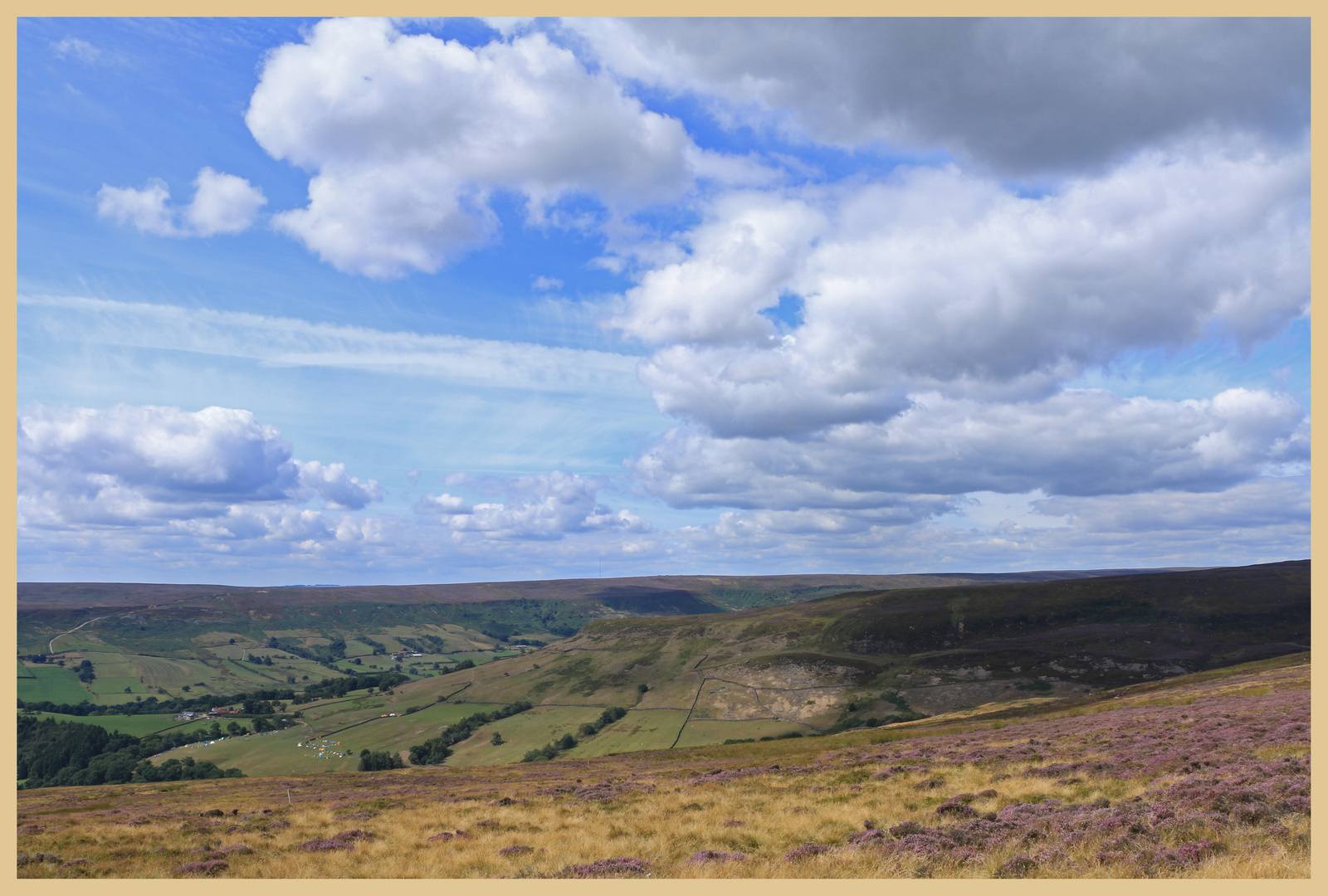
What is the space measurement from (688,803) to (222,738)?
204 meters

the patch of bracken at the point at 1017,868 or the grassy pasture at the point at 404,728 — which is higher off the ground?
the patch of bracken at the point at 1017,868

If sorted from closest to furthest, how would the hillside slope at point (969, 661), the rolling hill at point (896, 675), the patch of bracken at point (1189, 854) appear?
the patch of bracken at point (1189, 854)
the rolling hill at point (896, 675)
the hillside slope at point (969, 661)

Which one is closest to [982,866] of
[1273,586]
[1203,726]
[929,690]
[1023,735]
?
[1203,726]

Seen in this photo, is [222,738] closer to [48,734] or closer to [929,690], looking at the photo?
[48,734]

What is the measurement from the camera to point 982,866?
56.4ft

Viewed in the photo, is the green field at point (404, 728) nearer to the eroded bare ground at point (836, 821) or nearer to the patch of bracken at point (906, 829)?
the eroded bare ground at point (836, 821)

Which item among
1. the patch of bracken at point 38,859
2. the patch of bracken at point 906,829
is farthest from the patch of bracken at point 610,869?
the patch of bracken at point 38,859

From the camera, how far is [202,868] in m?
22.5

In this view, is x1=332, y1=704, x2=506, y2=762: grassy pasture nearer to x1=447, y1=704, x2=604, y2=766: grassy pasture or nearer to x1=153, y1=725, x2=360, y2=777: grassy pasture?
x1=447, y1=704, x2=604, y2=766: grassy pasture

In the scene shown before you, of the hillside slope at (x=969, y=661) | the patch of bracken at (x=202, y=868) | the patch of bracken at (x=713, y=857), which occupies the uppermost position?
the patch of bracken at (x=713, y=857)

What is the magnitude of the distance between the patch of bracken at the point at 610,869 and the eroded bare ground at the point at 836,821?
7 centimetres

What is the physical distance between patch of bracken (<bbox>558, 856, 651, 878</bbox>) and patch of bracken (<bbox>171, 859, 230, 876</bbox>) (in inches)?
476

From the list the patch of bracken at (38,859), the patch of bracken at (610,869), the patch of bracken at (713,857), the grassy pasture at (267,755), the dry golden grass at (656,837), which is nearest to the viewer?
the dry golden grass at (656,837)

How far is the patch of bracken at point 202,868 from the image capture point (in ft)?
73.2
